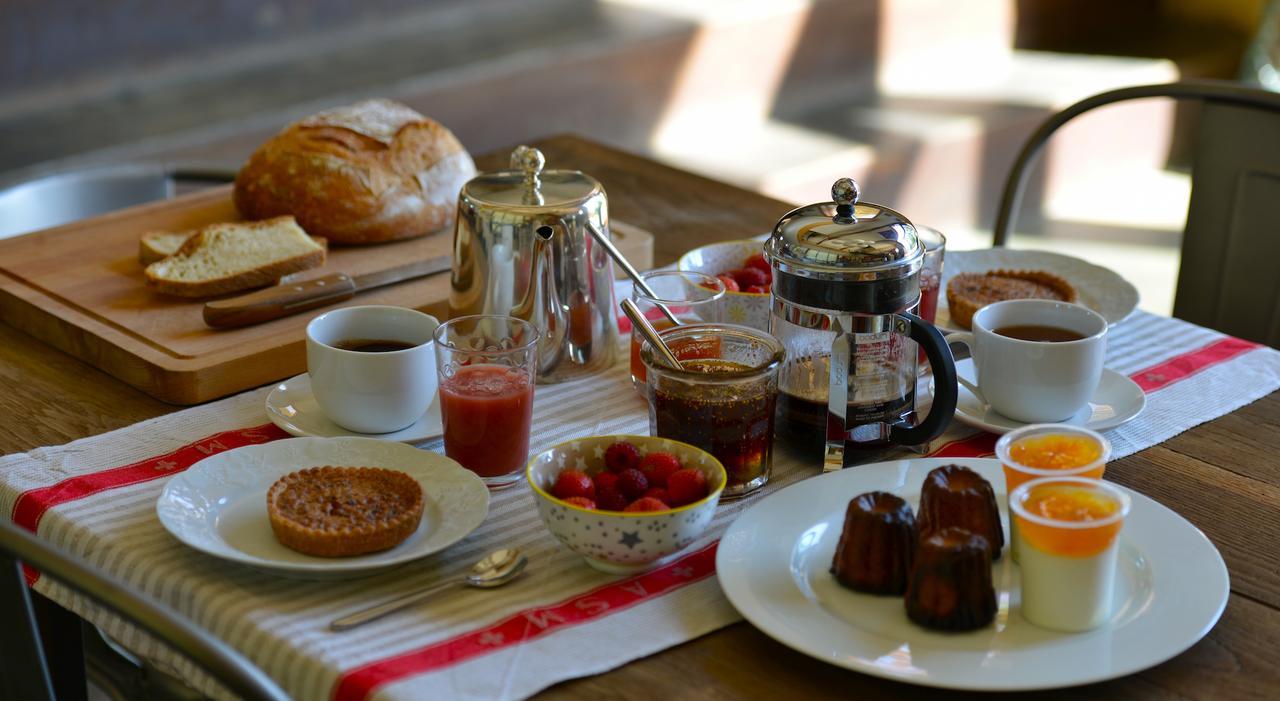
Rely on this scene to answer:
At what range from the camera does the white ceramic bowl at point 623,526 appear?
897 mm

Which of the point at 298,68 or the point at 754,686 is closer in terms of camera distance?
the point at 754,686

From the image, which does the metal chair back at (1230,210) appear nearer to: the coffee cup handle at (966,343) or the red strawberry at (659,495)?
the coffee cup handle at (966,343)

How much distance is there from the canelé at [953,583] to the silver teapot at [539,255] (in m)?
0.48

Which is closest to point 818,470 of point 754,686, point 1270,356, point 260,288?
point 754,686

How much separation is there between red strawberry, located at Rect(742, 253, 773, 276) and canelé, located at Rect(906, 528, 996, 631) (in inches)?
21.5

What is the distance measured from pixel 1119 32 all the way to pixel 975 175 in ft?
4.33

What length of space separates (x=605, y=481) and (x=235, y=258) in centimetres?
72

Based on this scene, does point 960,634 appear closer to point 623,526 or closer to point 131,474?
point 623,526

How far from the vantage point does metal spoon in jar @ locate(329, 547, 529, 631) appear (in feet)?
2.89

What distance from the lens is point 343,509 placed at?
3.14ft

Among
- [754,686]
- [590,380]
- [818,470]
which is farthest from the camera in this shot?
[590,380]

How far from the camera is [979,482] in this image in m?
0.92

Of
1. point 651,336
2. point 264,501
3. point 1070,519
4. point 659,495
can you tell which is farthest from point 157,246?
point 1070,519

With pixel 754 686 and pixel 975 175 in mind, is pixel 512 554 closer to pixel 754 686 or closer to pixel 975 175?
pixel 754 686
